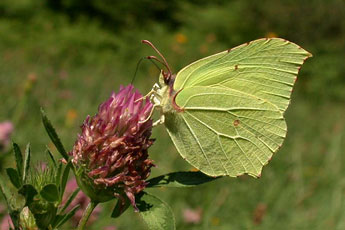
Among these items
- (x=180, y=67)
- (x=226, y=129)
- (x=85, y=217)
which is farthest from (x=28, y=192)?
(x=180, y=67)

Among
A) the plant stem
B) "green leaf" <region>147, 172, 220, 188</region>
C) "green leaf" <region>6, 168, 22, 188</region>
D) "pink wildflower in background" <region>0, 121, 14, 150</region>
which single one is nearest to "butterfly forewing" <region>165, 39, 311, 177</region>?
"green leaf" <region>147, 172, 220, 188</region>

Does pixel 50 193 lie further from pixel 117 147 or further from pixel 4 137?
pixel 4 137

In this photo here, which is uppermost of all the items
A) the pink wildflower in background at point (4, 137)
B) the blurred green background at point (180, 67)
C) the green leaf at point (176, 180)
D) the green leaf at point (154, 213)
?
the green leaf at point (176, 180)

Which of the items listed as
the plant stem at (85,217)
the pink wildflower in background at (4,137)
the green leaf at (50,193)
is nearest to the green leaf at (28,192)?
the green leaf at (50,193)

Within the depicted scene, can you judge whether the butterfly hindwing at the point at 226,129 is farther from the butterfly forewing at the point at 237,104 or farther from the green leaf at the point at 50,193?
the green leaf at the point at 50,193

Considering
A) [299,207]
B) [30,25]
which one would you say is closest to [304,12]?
[30,25]

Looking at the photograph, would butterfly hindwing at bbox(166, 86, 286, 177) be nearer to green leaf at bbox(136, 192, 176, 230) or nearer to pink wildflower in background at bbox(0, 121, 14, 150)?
green leaf at bbox(136, 192, 176, 230)

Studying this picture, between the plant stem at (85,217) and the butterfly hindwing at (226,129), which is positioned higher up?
the plant stem at (85,217)

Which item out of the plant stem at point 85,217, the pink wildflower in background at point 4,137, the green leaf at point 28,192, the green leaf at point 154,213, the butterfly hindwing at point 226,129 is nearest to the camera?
the green leaf at point 28,192
